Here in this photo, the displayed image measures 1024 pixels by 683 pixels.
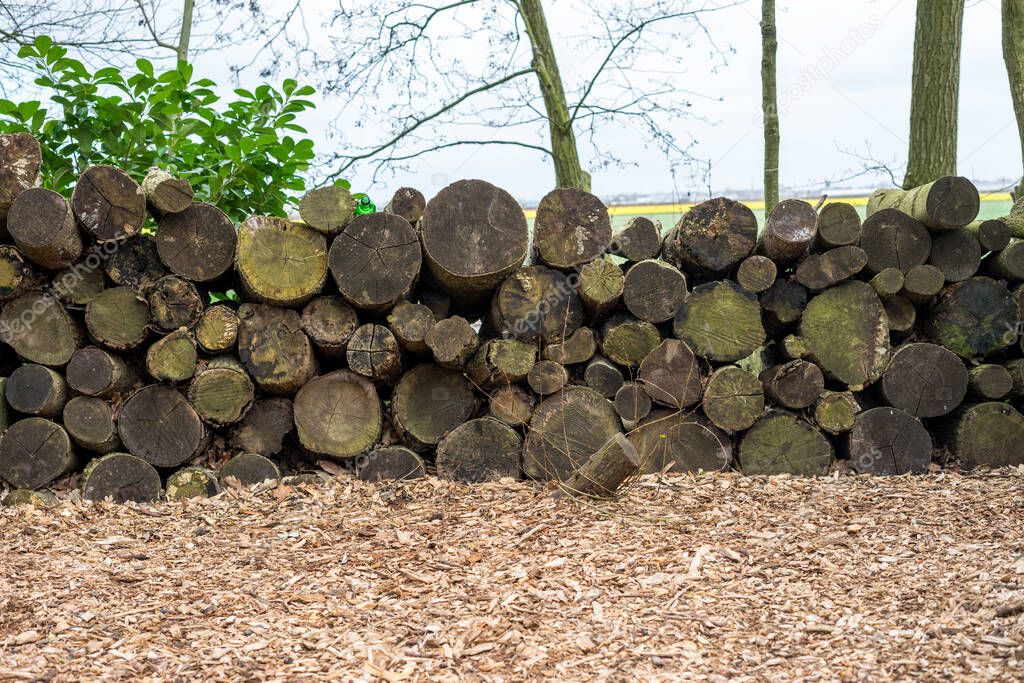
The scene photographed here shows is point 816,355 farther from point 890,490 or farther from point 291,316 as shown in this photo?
point 291,316

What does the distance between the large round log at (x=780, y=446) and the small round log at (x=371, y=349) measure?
6.61 feet

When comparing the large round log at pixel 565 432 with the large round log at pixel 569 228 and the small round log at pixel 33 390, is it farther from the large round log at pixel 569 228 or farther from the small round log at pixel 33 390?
the small round log at pixel 33 390

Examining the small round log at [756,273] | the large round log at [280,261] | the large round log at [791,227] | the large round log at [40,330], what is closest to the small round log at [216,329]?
the large round log at [280,261]

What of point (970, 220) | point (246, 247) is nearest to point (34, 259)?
point (246, 247)

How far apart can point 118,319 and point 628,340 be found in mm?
2693

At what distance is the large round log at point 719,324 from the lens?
515 cm

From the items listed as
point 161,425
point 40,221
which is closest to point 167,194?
point 40,221

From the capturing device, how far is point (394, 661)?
3.15 meters

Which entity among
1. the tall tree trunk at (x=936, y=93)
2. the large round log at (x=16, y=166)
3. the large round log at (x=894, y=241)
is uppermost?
the tall tree trunk at (x=936, y=93)

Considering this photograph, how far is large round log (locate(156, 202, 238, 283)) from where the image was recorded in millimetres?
4875

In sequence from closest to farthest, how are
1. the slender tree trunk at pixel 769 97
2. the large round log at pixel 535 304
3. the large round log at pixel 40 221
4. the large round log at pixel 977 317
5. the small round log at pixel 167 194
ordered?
the large round log at pixel 40 221, the small round log at pixel 167 194, the large round log at pixel 535 304, the large round log at pixel 977 317, the slender tree trunk at pixel 769 97

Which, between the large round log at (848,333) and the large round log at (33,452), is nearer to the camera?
the large round log at (33,452)

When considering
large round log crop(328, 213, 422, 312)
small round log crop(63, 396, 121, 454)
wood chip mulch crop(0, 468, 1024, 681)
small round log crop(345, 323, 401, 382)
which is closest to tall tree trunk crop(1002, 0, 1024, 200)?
wood chip mulch crop(0, 468, 1024, 681)

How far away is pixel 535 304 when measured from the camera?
4973 millimetres
